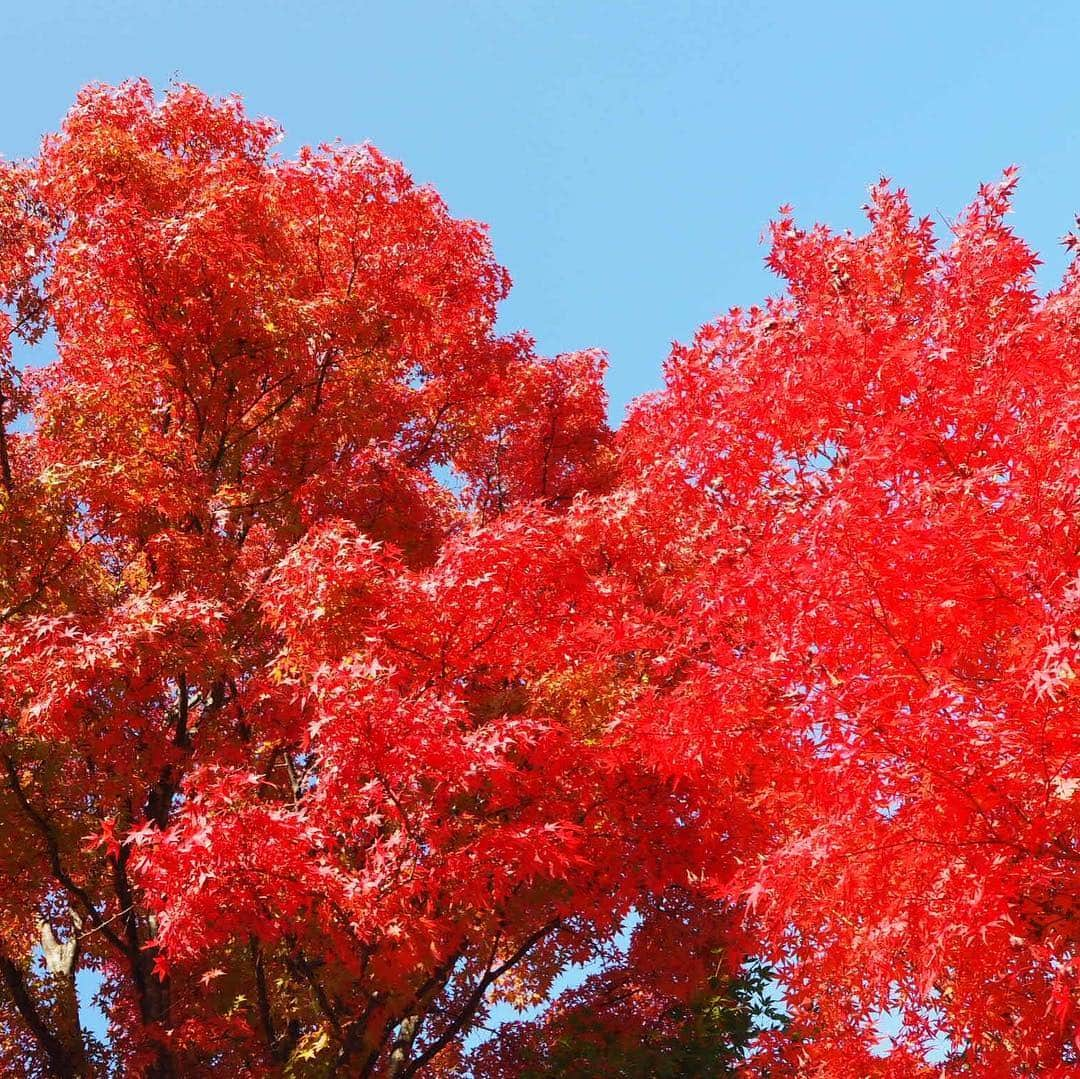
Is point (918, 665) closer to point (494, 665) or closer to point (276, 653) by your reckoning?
point (494, 665)

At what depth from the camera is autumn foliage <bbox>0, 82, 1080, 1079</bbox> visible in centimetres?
603

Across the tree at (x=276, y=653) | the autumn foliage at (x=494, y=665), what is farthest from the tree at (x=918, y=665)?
the tree at (x=276, y=653)

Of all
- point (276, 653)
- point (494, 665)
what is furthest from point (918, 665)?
point (276, 653)

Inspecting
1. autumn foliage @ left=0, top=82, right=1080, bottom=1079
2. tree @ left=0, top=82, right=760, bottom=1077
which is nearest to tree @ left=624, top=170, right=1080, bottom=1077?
autumn foliage @ left=0, top=82, right=1080, bottom=1079

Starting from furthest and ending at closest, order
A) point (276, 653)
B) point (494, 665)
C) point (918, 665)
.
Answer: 1. point (276, 653)
2. point (494, 665)
3. point (918, 665)

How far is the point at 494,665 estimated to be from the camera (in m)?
8.06

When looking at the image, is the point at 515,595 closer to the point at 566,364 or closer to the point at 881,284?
the point at 881,284

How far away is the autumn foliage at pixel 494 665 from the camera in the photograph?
19.8 ft

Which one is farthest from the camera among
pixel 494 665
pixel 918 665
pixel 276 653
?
pixel 276 653

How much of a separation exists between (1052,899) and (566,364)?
10.8 m

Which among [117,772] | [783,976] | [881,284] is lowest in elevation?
[783,976]

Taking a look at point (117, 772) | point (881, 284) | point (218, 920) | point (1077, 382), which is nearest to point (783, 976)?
point (218, 920)

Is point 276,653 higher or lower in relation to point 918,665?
higher

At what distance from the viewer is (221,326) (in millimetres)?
10586
